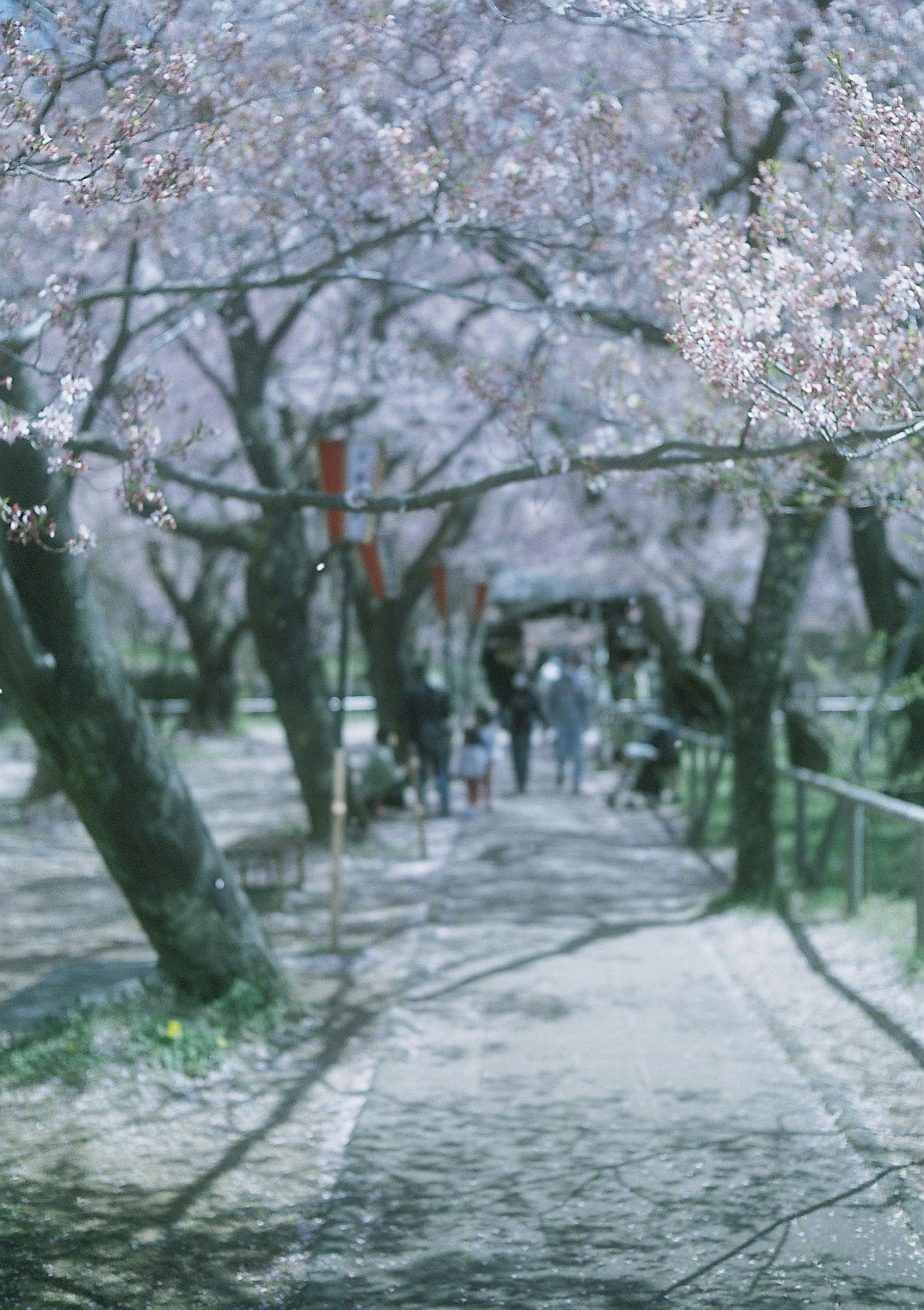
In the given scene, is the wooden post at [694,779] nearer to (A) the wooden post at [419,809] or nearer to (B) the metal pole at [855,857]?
(A) the wooden post at [419,809]

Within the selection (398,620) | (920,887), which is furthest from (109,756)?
(398,620)

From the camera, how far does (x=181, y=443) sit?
7031 millimetres

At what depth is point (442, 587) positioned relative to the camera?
23.9 meters

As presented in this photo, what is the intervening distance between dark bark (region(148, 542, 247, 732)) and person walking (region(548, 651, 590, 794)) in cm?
1076

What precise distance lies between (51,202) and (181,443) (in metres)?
2.91

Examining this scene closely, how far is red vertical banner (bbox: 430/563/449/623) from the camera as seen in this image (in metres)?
23.7

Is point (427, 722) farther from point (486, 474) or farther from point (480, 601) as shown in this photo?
point (486, 474)

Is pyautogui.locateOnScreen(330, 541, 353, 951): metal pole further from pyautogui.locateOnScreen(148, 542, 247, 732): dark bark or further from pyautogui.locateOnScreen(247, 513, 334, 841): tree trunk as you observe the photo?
pyautogui.locateOnScreen(148, 542, 247, 732): dark bark

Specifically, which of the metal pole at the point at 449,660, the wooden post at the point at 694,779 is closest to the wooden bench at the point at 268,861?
the wooden post at the point at 694,779

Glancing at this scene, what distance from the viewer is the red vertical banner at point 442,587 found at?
23734 millimetres

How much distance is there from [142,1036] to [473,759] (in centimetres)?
1302

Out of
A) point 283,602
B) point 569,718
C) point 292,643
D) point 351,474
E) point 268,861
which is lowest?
point 268,861

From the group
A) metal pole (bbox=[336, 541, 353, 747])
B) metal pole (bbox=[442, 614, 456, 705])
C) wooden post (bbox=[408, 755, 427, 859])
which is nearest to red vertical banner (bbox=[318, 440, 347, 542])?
metal pole (bbox=[336, 541, 353, 747])

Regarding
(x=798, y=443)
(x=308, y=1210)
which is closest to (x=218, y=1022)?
(x=308, y=1210)
